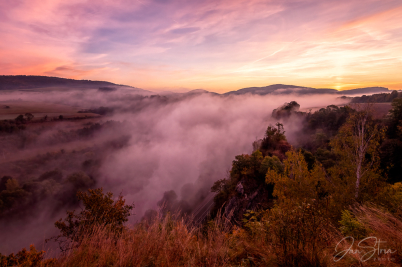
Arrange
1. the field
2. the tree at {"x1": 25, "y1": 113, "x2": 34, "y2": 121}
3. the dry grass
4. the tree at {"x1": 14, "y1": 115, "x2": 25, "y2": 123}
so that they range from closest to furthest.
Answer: the dry grass → the field → the tree at {"x1": 14, "y1": 115, "x2": 25, "y2": 123} → the tree at {"x1": 25, "y1": 113, "x2": 34, "y2": 121}

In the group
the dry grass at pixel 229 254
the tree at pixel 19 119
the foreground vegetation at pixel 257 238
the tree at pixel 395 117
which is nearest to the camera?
the dry grass at pixel 229 254

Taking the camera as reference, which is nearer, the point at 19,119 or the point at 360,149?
the point at 360,149

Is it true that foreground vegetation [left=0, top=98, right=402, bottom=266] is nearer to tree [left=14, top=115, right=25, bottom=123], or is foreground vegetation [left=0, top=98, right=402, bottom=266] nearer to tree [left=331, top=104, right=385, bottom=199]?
tree [left=331, top=104, right=385, bottom=199]

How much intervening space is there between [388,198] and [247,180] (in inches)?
1249

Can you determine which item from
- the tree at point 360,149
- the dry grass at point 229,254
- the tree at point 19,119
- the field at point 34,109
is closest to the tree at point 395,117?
the tree at point 360,149

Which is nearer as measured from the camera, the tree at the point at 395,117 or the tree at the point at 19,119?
the tree at the point at 395,117

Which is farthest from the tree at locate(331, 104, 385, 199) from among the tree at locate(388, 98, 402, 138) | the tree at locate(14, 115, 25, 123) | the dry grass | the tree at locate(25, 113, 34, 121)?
the tree at locate(25, 113, 34, 121)

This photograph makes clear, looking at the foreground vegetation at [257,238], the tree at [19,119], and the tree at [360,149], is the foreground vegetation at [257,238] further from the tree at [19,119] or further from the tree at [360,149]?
the tree at [19,119]

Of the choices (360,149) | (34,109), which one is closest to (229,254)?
(360,149)

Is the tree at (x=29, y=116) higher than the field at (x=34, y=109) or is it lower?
lower

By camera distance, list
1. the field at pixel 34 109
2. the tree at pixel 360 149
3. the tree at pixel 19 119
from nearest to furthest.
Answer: the tree at pixel 360 149, the field at pixel 34 109, the tree at pixel 19 119

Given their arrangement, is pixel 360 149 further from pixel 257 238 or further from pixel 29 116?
pixel 29 116

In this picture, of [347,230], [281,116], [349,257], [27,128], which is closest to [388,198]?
[347,230]

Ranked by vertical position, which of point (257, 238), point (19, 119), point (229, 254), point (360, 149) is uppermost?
point (360, 149)
